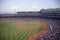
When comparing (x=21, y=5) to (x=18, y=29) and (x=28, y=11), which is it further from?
(x=18, y=29)

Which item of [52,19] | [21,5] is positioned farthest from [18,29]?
[52,19]

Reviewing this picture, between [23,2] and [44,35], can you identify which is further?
[23,2]

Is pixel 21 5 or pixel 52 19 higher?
pixel 21 5

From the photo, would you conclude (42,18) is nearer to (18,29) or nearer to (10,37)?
(18,29)

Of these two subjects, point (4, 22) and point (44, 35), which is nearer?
point (44, 35)

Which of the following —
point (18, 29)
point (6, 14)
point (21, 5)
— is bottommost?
point (18, 29)

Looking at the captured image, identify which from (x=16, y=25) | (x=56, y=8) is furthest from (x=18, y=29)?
(x=56, y=8)
